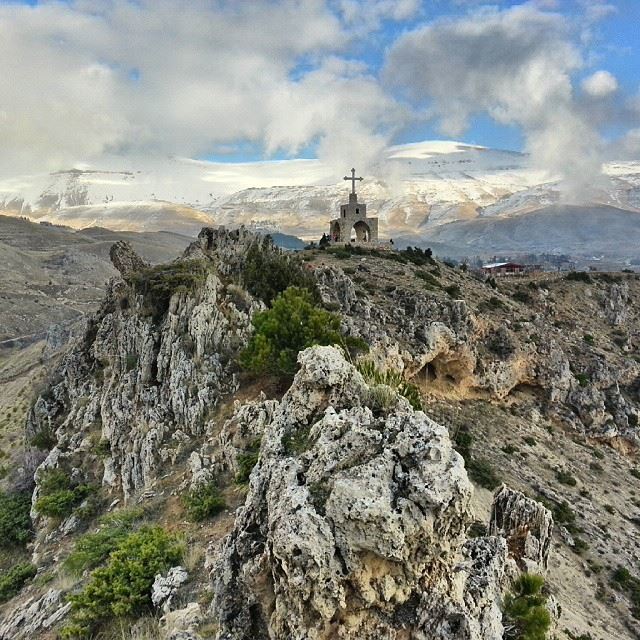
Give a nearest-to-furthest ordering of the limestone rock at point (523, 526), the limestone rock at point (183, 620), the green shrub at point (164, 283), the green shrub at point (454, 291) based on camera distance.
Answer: the limestone rock at point (183, 620) < the limestone rock at point (523, 526) < the green shrub at point (164, 283) < the green shrub at point (454, 291)

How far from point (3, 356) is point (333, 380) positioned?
3272 inches

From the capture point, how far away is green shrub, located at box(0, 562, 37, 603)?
16062 mm

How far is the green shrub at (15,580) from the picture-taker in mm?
16062

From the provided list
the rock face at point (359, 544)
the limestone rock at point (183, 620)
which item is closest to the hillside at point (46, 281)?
the limestone rock at point (183, 620)

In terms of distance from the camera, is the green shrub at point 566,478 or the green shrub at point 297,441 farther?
the green shrub at point 566,478

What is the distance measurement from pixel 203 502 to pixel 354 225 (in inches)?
1599

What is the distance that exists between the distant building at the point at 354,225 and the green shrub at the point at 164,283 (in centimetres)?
2548

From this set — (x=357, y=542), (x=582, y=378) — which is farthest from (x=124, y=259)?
(x=582, y=378)

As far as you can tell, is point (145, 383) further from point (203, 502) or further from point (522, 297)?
point (522, 297)

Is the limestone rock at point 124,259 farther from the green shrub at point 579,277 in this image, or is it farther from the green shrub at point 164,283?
the green shrub at point 579,277

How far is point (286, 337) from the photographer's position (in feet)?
58.5

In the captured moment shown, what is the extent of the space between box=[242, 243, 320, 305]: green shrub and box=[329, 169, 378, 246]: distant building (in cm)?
2271

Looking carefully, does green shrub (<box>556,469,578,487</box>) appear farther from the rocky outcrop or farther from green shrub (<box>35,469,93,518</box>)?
the rocky outcrop

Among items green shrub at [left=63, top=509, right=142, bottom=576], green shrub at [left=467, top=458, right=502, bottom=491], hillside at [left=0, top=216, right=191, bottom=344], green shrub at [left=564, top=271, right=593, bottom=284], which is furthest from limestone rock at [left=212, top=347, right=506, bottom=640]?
hillside at [left=0, top=216, right=191, bottom=344]
